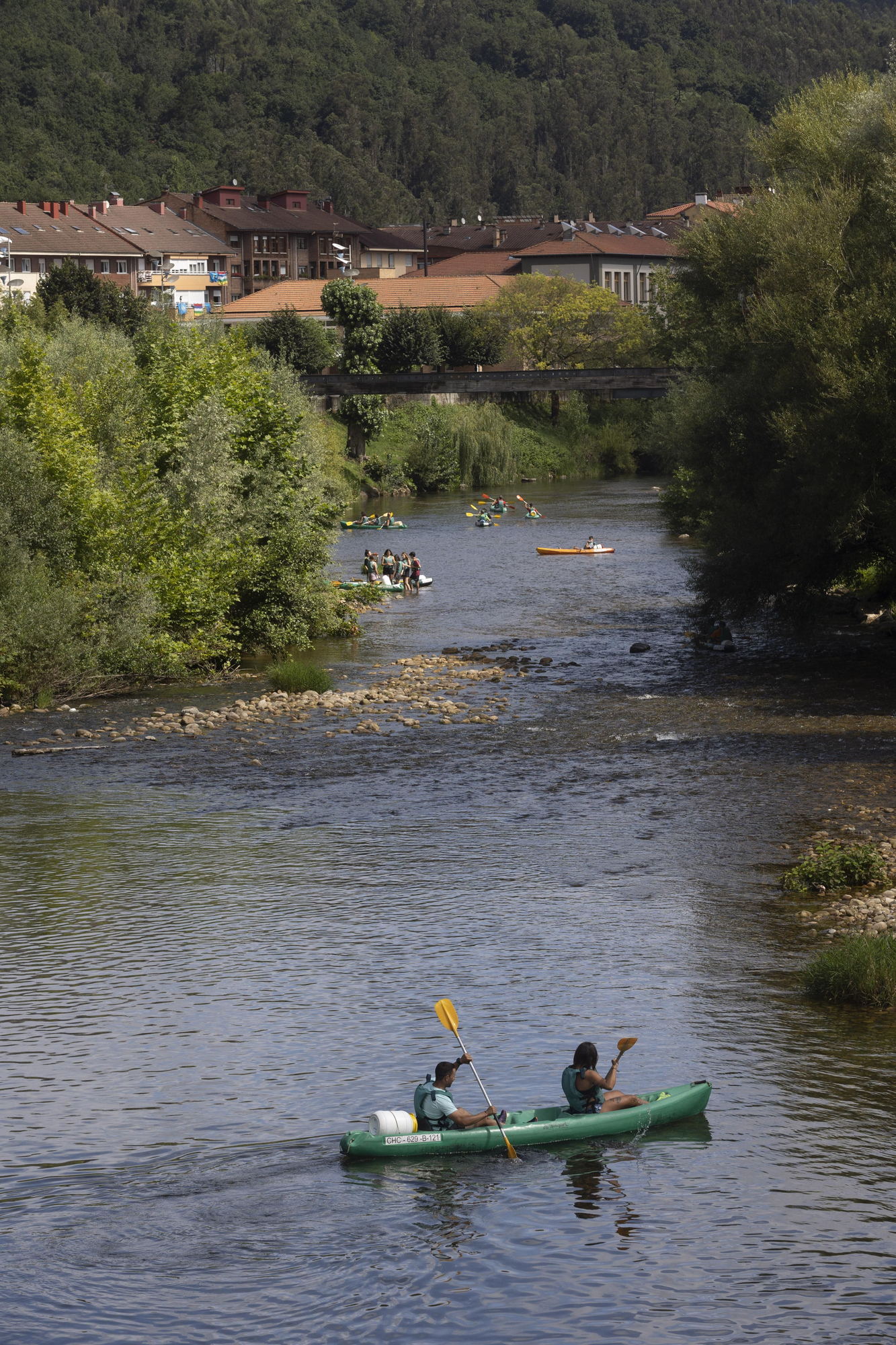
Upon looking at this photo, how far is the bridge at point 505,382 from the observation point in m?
85.6

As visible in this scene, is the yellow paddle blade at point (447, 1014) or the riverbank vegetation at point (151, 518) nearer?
the yellow paddle blade at point (447, 1014)

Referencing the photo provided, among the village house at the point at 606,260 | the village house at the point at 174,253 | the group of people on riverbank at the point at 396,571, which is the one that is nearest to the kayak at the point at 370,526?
the group of people on riverbank at the point at 396,571

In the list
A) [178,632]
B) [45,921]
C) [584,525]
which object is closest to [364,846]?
[45,921]

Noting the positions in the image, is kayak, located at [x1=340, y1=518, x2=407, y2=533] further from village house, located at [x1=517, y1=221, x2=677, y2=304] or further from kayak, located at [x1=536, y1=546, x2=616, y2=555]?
village house, located at [x1=517, y1=221, x2=677, y2=304]

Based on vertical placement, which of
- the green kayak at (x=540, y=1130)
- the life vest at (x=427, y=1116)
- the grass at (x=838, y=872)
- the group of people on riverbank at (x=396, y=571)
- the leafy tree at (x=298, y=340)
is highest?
the leafy tree at (x=298, y=340)

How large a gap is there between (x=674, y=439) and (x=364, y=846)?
2049cm

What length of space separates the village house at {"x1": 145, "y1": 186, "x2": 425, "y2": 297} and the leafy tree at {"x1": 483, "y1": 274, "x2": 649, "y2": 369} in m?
43.6

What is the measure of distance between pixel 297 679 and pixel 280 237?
413ft

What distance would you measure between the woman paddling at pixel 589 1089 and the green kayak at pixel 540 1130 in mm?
73

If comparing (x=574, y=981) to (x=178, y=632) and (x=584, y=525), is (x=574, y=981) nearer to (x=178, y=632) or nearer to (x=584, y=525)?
(x=178, y=632)

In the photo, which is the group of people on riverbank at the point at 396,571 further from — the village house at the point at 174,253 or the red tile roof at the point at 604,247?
the red tile roof at the point at 604,247

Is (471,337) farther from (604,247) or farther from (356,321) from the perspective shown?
(604,247)

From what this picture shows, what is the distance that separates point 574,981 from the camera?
696 inches

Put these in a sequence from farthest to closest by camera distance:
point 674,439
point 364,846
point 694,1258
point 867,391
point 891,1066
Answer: point 674,439, point 867,391, point 364,846, point 891,1066, point 694,1258
